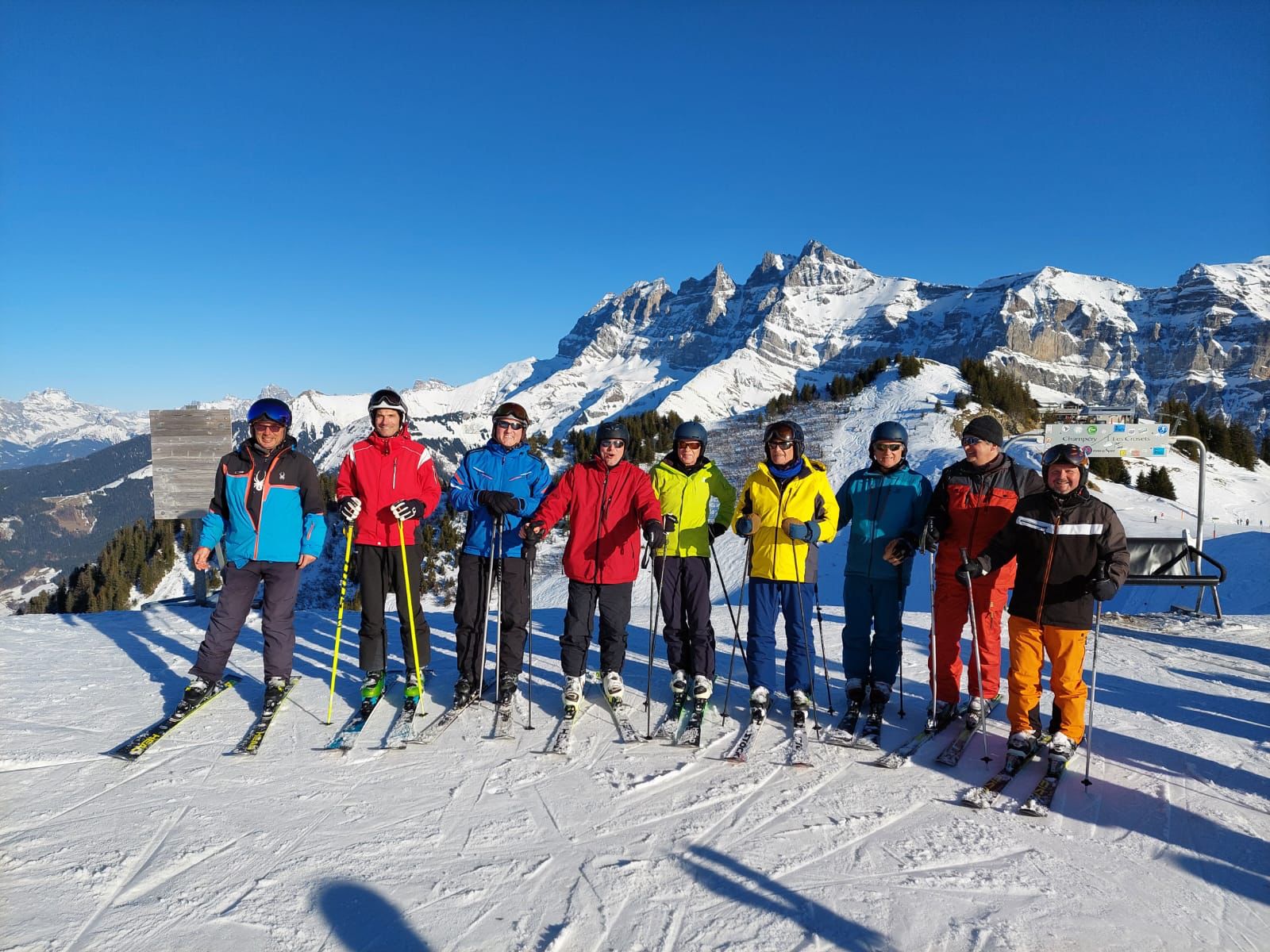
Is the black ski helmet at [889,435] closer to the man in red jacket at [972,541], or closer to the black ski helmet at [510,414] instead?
the man in red jacket at [972,541]

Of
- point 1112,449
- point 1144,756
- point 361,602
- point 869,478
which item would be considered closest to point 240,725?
point 361,602

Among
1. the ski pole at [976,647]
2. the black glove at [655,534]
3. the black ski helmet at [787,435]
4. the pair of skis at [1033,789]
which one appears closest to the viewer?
the pair of skis at [1033,789]

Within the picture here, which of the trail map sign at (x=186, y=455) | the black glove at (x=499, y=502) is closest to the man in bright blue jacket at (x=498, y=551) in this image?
the black glove at (x=499, y=502)

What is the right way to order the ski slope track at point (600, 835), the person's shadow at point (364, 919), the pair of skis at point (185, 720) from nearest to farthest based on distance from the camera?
the person's shadow at point (364, 919)
the ski slope track at point (600, 835)
the pair of skis at point (185, 720)

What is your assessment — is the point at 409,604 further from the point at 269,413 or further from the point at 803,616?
the point at 803,616

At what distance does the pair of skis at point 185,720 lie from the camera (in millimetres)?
4430

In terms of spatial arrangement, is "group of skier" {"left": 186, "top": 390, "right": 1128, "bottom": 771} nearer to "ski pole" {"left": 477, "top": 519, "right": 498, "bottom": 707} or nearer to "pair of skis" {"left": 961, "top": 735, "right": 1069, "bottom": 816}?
"ski pole" {"left": 477, "top": 519, "right": 498, "bottom": 707}

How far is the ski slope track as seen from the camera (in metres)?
2.88

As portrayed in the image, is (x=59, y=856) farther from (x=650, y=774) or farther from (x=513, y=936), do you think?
(x=650, y=774)

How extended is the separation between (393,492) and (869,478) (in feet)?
12.4

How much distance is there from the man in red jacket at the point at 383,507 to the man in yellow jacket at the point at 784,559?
260 centimetres

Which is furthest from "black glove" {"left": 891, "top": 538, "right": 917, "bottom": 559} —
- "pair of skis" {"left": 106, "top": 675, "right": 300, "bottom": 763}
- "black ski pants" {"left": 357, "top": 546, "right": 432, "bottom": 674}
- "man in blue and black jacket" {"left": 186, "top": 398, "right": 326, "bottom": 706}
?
"pair of skis" {"left": 106, "top": 675, "right": 300, "bottom": 763}

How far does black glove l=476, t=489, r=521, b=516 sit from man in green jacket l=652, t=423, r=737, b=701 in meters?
1.13

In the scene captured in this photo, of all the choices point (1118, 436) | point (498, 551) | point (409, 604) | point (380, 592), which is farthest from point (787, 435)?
point (1118, 436)
